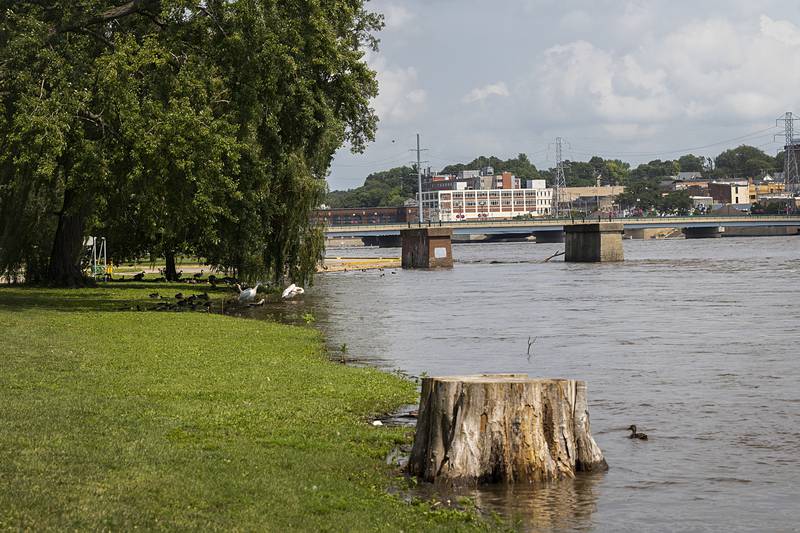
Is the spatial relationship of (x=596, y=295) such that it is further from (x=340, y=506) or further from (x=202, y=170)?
(x=340, y=506)

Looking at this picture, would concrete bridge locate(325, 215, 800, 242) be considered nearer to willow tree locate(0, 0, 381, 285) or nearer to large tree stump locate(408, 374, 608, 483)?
willow tree locate(0, 0, 381, 285)

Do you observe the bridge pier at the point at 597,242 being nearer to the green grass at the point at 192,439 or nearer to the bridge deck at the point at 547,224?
the bridge deck at the point at 547,224

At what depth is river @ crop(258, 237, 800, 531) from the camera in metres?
12.7

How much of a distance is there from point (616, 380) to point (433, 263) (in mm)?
78927

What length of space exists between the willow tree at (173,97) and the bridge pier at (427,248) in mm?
62041

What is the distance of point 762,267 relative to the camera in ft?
282

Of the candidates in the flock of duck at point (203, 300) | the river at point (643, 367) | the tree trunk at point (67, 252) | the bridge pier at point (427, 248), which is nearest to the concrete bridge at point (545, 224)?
the bridge pier at point (427, 248)

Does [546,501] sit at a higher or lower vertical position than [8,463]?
lower

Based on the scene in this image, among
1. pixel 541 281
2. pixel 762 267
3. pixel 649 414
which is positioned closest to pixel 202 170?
pixel 649 414

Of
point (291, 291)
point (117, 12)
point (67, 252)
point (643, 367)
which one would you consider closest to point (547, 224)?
point (291, 291)

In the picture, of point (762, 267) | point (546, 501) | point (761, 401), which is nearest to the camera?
point (546, 501)

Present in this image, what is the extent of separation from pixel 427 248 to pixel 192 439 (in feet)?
291

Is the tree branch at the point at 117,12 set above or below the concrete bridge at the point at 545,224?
above

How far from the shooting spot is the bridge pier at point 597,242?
352ft
